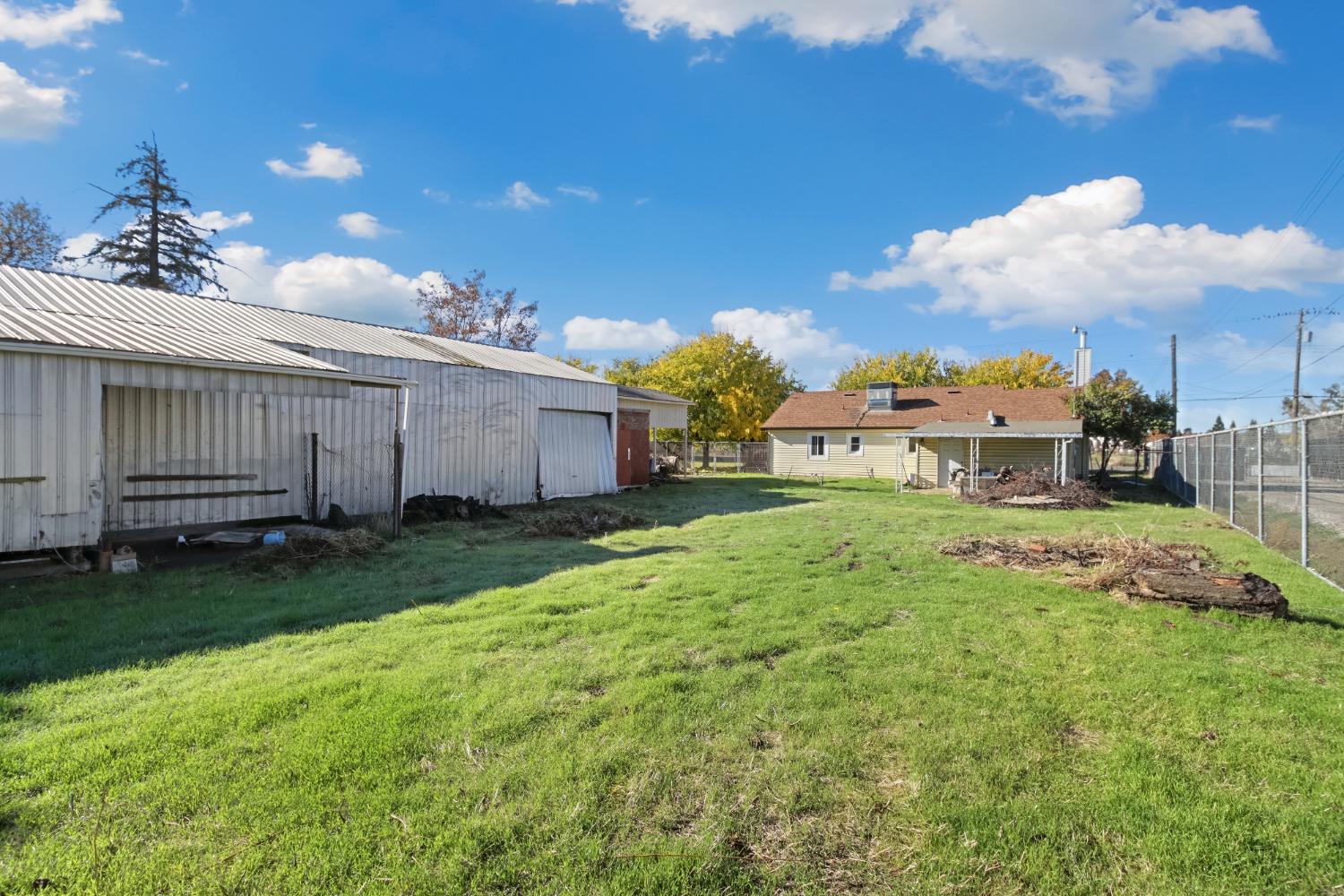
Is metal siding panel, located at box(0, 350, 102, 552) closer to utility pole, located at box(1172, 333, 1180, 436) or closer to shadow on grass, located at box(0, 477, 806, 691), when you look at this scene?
shadow on grass, located at box(0, 477, 806, 691)

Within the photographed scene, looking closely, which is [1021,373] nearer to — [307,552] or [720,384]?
[720,384]

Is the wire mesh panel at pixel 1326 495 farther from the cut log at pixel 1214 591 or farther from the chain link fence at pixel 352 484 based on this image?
the chain link fence at pixel 352 484

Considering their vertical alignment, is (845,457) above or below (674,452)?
below

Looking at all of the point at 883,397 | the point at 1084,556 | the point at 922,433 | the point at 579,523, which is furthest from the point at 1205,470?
the point at 579,523

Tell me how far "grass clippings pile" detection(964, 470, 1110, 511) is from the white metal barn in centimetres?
1159

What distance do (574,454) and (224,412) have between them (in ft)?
29.5

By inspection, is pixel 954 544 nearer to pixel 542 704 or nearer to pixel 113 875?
pixel 542 704

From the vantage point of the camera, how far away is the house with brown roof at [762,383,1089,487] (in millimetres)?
24609

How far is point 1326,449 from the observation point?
7445 millimetres

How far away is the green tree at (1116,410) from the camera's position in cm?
2516

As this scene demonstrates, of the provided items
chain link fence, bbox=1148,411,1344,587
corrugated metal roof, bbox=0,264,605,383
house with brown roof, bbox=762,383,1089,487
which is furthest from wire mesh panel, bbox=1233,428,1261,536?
corrugated metal roof, bbox=0,264,605,383

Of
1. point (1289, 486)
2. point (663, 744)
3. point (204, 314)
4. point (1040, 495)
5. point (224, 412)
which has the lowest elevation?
point (663, 744)

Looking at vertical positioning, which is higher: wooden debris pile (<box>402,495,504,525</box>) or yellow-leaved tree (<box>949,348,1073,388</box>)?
yellow-leaved tree (<box>949,348,1073,388</box>)

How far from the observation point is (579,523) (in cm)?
1190
